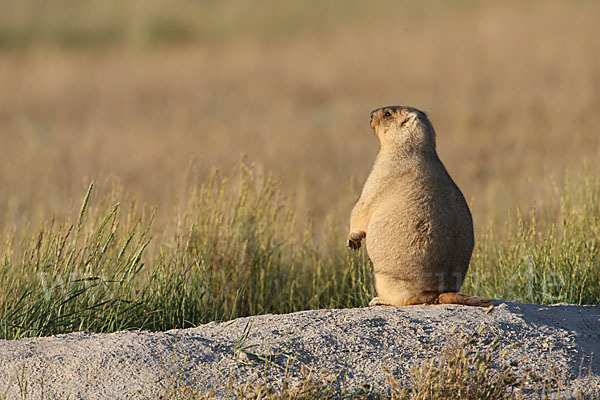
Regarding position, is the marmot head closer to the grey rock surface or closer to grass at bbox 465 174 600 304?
the grey rock surface

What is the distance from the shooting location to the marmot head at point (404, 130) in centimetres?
512

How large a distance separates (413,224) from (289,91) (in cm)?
1559

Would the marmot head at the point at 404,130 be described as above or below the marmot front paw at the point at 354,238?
above

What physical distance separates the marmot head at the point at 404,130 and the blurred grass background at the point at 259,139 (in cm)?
133

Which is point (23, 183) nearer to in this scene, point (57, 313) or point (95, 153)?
point (95, 153)

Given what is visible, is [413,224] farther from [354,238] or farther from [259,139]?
[259,139]

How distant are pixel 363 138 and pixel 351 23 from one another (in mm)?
11950

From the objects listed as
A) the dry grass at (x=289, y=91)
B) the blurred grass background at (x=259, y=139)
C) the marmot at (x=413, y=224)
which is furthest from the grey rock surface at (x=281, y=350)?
the dry grass at (x=289, y=91)

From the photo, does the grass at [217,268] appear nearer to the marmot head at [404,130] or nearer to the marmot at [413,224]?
the marmot at [413,224]

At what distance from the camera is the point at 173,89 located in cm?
2086

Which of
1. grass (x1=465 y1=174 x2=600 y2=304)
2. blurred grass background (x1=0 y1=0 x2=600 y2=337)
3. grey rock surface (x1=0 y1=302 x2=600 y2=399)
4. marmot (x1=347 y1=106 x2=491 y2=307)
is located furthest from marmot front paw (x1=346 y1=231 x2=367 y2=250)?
grass (x1=465 y1=174 x2=600 y2=304)

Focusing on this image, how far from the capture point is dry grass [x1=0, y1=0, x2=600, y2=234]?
1357cm

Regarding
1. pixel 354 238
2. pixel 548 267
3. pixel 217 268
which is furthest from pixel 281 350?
pixel 548 267

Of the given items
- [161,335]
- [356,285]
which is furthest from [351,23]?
[161,335]
